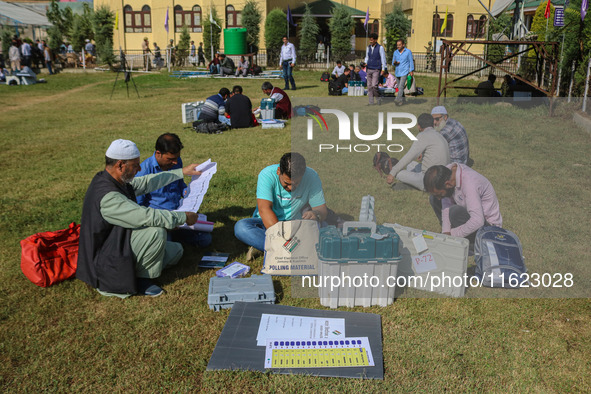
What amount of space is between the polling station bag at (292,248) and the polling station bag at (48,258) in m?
1.69

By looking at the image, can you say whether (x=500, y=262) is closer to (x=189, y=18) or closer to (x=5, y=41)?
(x=5, y=41)

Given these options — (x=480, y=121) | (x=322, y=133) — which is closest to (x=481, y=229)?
(x=322, y=133)

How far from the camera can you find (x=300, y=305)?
158 inches

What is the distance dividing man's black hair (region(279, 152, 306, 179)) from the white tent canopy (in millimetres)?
33886

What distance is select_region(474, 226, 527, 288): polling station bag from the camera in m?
4.18

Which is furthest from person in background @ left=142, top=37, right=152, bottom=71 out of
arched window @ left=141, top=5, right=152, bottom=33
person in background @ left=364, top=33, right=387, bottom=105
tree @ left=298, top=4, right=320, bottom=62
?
person in background @ left=364, top=33, right=387, bottom=105

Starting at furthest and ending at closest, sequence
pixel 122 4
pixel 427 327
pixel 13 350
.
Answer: pixel 122 4
pixel 427 327
pixel 13 350

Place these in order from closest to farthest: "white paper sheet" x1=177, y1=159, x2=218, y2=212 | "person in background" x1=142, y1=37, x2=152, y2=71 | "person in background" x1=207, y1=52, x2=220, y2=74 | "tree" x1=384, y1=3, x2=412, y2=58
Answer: "white paper sheet" x1=177, y1=159, x2=218, y2=212 < "person in background" x1=207, y1=52, x2=220, y2=74 < "person in background" x1=142, y1=37, x2=152, y2=71 < "tree" x1=384, y1=3, x2=412, y2=58

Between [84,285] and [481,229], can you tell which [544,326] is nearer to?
[481,229]

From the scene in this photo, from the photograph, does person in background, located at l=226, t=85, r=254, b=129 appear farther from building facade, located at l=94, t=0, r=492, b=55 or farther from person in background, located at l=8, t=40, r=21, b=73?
building facade, located at l=94, t=0, r=492, b=55

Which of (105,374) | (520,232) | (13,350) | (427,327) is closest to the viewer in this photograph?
(105,374)

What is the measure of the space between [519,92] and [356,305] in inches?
458

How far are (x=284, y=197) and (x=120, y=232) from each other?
148 centimetres

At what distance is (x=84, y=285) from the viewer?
4.31 metres
